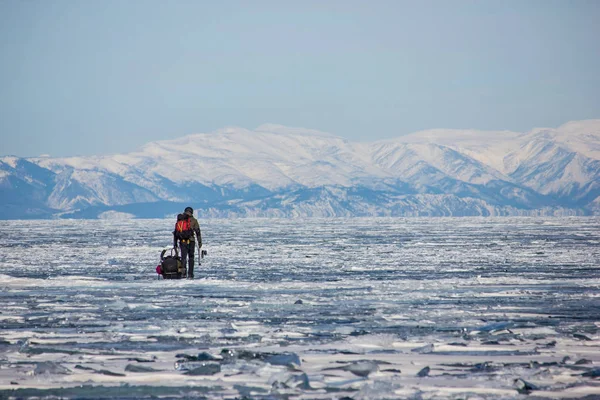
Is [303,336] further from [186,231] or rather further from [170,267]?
[170,267]

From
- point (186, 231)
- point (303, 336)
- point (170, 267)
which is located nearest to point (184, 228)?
point (186, 231)

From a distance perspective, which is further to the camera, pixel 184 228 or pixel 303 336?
pixel 184 228

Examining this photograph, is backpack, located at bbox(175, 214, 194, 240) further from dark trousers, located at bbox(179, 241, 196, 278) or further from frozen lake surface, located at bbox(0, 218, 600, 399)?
frozen lake surface, located at bbox(0, 218, 600, 399)

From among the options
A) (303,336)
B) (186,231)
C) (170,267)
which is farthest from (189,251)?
(303,336)

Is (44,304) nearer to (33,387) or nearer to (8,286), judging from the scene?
(8,286)

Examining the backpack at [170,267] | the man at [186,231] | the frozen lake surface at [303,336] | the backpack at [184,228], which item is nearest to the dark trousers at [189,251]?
the man at [186,231]

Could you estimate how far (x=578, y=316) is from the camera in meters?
16.3

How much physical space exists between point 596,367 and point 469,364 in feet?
4.98

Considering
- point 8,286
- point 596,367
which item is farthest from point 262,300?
point 596,367

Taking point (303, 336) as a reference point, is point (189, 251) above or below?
Result: above

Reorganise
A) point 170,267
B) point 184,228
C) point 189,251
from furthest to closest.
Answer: point 189,251 → point 170,267 → point 184,228

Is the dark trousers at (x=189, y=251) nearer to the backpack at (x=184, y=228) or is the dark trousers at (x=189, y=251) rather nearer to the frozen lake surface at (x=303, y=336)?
the backpack at (x=184, y=228)

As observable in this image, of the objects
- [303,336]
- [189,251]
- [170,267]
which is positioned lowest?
[303,336]

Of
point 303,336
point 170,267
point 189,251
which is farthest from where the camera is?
point 189,251
